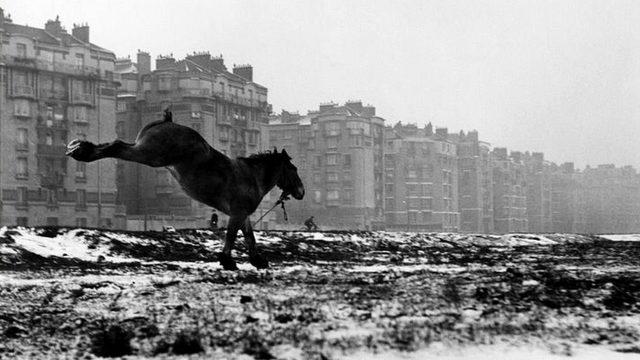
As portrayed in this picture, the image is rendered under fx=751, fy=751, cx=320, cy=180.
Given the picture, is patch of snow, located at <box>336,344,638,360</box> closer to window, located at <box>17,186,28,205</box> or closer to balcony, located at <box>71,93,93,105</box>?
window, located at <box>17,186,28,205</box>

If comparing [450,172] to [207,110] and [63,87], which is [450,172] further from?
[63,87]

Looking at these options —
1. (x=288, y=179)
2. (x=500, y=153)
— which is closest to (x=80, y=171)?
(x=288, y=179)

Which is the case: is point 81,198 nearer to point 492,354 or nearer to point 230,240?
point 230,240

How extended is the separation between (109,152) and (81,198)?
2778 inches

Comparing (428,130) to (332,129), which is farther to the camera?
(428,130)

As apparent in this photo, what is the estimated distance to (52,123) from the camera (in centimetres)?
7669

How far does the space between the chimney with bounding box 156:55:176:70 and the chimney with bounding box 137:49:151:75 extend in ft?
5.82

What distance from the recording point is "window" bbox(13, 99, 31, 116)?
73.6 m

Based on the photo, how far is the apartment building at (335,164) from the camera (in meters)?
112

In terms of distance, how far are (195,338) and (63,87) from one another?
77254 millimetres

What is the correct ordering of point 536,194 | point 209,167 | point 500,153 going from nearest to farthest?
point 209,167 → point 500,153 → point 536,194

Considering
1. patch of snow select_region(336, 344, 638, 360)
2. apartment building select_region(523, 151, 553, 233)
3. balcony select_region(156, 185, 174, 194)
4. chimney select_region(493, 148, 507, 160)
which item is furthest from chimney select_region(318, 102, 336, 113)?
patch of snow select_region(336, 344, 638, 360)

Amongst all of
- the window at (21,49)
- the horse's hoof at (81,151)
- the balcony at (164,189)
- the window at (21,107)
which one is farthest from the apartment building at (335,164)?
the horse's hoof at (81,151)

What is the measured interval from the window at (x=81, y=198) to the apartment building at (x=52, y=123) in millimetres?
103
